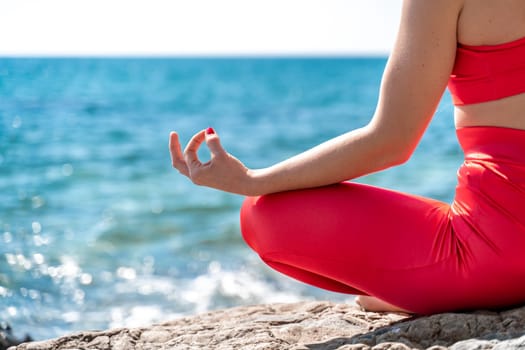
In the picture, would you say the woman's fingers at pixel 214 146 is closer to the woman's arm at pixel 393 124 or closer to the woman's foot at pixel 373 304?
the woman's arm at pixel 393 124

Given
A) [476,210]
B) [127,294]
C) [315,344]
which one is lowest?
[127,294]

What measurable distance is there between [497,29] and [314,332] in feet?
3.57

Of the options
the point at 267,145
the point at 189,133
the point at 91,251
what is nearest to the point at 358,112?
the point at 189,133

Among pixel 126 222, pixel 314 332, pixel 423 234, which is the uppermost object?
pixel 423 234

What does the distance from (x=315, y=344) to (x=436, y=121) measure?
15346 millimetres

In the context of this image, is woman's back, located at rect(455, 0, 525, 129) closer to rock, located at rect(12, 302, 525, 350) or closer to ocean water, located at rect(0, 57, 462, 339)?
rock, located at rect(12, 302, 525, 350)

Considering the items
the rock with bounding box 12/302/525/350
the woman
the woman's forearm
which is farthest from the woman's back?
the rock with bounding box 12/302/525/350

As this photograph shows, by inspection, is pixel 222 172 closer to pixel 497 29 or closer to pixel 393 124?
pixel 393 124

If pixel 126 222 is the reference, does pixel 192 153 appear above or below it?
above

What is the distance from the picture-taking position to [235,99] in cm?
3075

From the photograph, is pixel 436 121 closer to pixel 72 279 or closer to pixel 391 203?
pixel 72 279

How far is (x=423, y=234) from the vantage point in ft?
6.72

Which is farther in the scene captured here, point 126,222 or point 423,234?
point 126,222

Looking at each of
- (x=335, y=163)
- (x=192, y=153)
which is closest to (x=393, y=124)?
(x=335, y=163)
